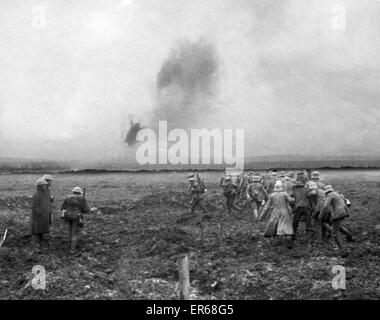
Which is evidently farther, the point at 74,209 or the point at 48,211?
the point at 48,211

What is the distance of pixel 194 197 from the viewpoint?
737 inches

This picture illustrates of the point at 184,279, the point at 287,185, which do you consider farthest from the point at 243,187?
the point at 184,279

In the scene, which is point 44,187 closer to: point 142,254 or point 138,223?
point 142,254

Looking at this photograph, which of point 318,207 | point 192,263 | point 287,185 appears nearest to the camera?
point 192,263

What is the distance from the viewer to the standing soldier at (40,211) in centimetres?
1248

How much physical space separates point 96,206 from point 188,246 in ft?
37.0

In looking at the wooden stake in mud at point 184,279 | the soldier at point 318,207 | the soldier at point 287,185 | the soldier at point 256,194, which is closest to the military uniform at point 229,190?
the soldier at point 256,194

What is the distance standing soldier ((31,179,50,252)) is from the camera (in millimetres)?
12477

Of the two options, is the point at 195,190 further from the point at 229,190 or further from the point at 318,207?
the point at 318,207

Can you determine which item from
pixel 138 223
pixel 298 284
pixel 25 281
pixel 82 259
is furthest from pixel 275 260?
pixel 138 223

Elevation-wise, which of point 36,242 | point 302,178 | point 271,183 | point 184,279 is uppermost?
point 302,178

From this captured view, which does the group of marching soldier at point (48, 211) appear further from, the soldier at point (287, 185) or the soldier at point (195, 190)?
the soldier at point (287, 185)

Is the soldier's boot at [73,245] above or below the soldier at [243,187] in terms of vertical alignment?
below

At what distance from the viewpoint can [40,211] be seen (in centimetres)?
1246
